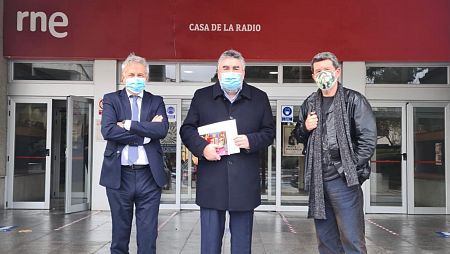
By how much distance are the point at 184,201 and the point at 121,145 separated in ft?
20.6

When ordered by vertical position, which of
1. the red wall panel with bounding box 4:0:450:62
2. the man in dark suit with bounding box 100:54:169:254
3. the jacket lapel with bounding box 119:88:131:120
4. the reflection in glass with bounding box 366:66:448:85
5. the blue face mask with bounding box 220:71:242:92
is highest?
the red wall panel with bounding box 4:0:450:62

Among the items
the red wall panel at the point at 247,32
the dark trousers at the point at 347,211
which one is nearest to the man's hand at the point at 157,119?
the dark trousers at the point at 347,211

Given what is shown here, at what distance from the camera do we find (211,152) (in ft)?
12.1

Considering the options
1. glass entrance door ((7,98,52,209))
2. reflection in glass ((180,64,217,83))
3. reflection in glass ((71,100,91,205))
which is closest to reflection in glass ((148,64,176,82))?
reflection in glass ((180,64,217,83))

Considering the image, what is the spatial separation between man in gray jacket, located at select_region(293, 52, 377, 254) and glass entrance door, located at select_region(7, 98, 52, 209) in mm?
7612

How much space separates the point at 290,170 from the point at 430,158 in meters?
2.85

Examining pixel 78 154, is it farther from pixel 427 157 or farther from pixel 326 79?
pixel 326 79

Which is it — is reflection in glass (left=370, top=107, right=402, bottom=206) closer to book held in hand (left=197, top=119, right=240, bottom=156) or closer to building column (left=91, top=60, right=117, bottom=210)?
building column (left=91, top=60, right=117, bottom=210)

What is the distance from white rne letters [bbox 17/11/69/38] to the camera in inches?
384

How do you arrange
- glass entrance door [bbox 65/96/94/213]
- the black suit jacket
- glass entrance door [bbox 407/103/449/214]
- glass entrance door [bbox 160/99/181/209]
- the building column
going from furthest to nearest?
glass entrance door [bbox 160/99/181/209] < glass entrance door [bbox 407/103/449/214] < the building column < glass entrance door [bbox 65/96/94/213] < the black suit jacket

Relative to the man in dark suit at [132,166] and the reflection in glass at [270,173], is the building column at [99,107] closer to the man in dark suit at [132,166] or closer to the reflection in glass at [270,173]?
the reflection in glass at [270,173]

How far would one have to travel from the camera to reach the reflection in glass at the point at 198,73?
10.2 m

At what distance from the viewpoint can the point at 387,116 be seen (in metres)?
10.1

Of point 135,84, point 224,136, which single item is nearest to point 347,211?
point 224,136
